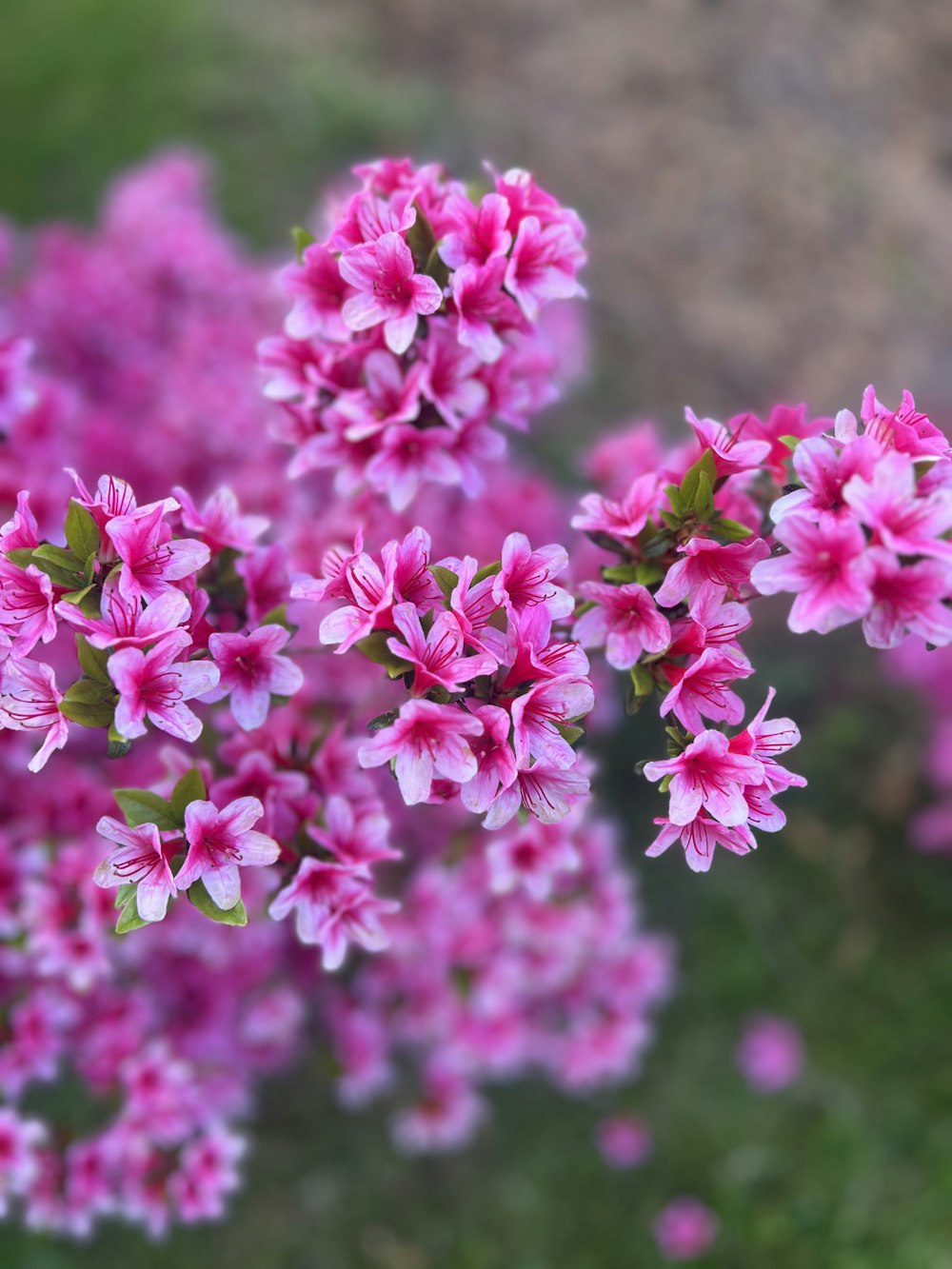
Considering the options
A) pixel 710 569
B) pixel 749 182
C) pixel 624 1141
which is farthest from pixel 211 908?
pixel 749 182

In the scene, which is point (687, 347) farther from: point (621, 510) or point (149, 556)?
point (149, 556)

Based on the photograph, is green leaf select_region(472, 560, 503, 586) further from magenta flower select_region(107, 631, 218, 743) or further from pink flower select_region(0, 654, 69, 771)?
pink flower select_region(0, 654, 69, 771)

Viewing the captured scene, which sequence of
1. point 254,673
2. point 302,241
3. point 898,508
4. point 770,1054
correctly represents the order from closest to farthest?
point 898,508
point 254,673
point 302,241
point 770,1054

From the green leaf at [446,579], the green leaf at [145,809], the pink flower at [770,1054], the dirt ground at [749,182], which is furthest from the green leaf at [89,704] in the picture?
the dirt ground at [749,182]

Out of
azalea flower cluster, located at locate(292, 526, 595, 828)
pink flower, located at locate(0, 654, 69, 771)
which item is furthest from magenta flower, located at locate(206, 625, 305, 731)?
pink flower, located at locate(0, 654, 69, 771)

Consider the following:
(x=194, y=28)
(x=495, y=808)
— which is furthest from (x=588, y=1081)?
(x=194, y=28)

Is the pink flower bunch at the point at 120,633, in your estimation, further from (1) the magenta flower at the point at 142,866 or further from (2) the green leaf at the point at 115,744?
(1) the magenta flower at the point at 142,866
